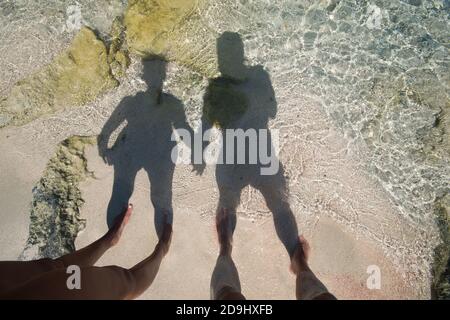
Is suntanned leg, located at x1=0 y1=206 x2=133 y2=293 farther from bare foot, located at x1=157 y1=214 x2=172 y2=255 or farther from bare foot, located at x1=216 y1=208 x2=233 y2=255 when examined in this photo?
bare foot, located at x1=216 y1=208 x2=233 y2=255

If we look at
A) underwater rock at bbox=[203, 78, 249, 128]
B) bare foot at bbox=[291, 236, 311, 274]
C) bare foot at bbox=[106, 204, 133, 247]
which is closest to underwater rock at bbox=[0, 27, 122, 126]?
underwater rock at bbox=[203, 78, 249, 128]

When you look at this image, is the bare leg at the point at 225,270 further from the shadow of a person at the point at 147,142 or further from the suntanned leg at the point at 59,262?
the suntanned leg at the point at 59,262

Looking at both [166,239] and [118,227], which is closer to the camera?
[166,239]

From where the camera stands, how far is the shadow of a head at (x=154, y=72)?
7.48 m

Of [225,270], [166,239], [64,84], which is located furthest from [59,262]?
[64,84]

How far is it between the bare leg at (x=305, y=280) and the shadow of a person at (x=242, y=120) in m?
0.17

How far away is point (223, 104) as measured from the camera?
7.33 metres

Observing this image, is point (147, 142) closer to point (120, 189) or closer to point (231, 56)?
point (120, 189)

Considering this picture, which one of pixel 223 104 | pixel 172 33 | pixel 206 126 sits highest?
pixel 172 33

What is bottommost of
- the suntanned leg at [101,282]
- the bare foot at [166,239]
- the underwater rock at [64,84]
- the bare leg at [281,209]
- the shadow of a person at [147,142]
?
the suntanned leg at [101,282]

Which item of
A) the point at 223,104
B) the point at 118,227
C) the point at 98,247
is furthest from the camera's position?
the point at 223,104

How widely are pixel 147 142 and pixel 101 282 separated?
314cm

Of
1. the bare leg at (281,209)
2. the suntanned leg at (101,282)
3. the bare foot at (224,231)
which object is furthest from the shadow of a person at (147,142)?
the bare leg at (281,209)

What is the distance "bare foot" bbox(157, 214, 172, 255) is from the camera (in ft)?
21.4
